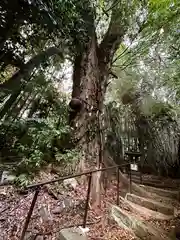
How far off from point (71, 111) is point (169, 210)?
2.73 metres

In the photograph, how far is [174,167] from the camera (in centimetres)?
673

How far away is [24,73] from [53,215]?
2287 millimetres

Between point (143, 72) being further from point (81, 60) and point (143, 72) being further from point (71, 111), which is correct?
point (71, 111)

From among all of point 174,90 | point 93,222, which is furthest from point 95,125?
point 174,90

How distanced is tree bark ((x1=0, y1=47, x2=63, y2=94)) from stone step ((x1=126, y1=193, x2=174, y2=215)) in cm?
305

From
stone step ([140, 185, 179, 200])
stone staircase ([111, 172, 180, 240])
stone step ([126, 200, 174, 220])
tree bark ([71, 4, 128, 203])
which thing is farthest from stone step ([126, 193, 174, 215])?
tree bark ([71, 4, 128, 203])

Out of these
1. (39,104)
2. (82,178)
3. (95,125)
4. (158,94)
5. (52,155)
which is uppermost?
(158,94)

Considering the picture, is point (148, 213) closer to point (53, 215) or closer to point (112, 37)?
point (53, 215)

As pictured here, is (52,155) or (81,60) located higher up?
(81,60)

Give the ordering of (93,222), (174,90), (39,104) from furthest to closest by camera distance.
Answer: (174,90) < (39,104) < (93,222)

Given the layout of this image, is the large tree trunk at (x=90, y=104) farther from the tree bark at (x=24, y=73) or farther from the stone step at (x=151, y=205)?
the tree bark at (x=24, y=73)

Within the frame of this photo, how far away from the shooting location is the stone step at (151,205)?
13.9 feet

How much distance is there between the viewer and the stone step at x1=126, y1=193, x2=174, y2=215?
4.25 m

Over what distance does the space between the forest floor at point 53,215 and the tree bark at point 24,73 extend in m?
1.55
